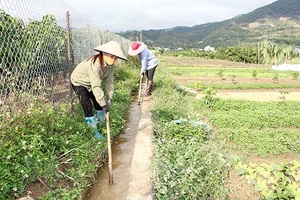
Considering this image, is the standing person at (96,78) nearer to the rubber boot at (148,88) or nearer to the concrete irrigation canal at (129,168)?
the concrete irrigation canal at (129,168)

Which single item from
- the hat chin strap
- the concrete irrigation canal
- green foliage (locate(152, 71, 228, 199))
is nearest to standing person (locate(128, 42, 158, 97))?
the concrete irrigation canal

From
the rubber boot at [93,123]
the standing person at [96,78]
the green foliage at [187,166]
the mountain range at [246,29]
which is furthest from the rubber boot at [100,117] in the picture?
the mountain range at [246,29]

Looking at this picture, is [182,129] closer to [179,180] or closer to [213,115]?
[179,180]

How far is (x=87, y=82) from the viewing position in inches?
173

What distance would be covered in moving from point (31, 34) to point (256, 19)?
178 meters

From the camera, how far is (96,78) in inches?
155

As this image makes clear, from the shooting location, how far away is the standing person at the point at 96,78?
380 centimetres

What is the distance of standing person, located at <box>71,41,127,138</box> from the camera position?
12.5 ft

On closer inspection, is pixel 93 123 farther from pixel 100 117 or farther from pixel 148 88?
pixel 148 88

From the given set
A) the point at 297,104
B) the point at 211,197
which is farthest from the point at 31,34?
the point at 297,104


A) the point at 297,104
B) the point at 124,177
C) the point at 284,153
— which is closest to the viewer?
the point at 124,177

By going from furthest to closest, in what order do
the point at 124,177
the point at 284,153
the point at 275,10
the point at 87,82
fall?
the point at 275,10
the point at 284,153
the point at 87,82
the point at 124,177

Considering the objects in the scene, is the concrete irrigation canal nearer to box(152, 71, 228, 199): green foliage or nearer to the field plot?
box(152, 71, 228, 199): green foliage

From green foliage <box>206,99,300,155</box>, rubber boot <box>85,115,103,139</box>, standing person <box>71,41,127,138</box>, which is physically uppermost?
standing person <box>71,41,127,138</box>
